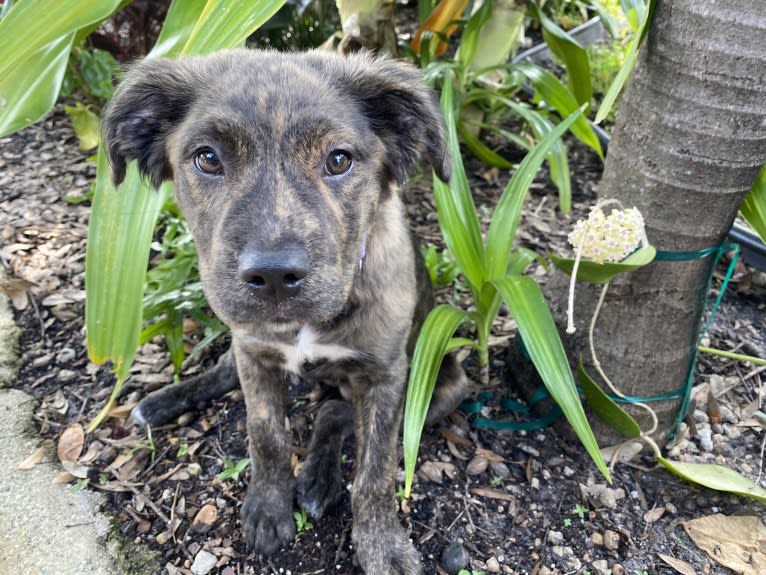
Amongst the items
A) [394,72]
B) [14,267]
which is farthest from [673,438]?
[14,267]

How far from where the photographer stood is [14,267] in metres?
3.40

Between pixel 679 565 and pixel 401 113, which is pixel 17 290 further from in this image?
pixel 679 565

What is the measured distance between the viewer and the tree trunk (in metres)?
1.83

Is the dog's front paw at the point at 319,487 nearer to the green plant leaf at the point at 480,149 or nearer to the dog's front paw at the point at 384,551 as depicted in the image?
the dog's front paw at the point at 384,551

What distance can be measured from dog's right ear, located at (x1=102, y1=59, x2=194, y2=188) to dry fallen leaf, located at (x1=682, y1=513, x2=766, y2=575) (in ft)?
6.94


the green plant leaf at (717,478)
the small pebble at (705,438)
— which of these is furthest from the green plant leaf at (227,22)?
the small pebble at (705,438)

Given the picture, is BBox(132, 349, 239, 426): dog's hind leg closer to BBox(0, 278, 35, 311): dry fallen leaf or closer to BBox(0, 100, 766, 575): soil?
BBox(0, 100, 766, 575): soil

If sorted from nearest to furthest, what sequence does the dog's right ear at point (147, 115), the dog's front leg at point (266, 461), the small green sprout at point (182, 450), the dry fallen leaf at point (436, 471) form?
the dog's right ear at point (147, 115)
the dog's front leg at point (266, 461)
the dry fallen leaf at point (436, 471)
the small green sprout at point (182, 450)

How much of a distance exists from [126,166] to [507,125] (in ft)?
9.23

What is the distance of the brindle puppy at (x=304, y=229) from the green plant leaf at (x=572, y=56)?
1.22m

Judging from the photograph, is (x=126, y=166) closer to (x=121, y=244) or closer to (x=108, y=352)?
(x=121, y=244)

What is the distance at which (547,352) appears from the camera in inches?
78.4

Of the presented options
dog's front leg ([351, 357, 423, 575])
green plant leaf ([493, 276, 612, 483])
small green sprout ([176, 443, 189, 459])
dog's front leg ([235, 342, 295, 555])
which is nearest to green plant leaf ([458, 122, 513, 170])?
green plant leaf ([493, 276, 612, 483])

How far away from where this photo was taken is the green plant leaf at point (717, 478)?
2199mm
